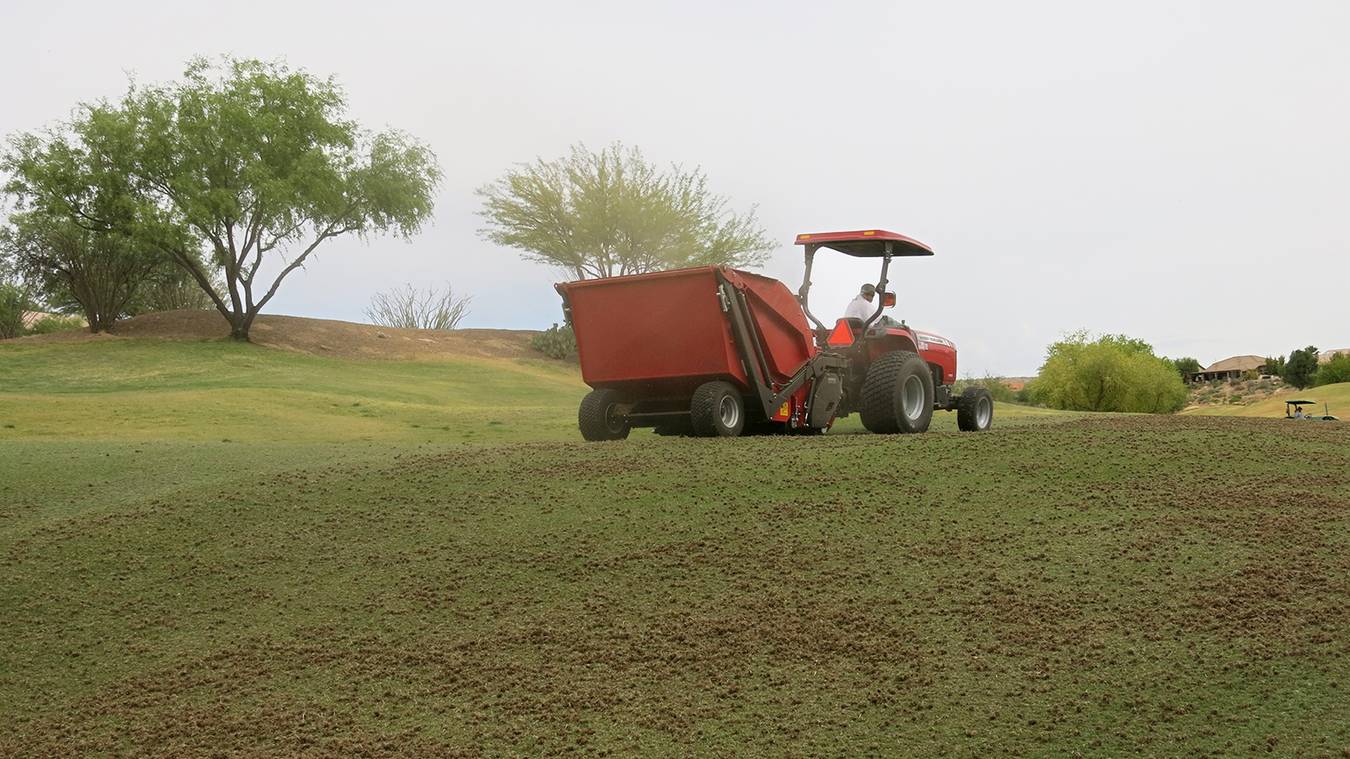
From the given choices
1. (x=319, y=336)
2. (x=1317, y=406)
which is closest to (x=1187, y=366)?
(x=1317, y=406)

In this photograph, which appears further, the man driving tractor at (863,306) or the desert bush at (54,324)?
the desert bush at (54,324)

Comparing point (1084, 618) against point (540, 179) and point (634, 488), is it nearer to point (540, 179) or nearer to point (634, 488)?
point (634, 488)

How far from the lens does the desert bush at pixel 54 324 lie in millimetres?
54281

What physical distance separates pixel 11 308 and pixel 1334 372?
67210mm

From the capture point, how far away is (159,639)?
6848 mm

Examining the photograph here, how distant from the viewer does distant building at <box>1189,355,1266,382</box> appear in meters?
79.9

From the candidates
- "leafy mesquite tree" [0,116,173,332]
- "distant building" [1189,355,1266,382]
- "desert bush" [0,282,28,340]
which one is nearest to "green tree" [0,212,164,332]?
"leafy mesquite tree" [0,116,173,332]

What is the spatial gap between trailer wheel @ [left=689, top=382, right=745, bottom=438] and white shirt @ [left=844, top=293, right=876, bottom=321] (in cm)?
200

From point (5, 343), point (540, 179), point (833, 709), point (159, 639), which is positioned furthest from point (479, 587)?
point (540, 179)

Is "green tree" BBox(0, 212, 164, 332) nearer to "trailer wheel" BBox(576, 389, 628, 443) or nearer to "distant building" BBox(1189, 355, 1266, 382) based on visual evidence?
"trailer wheel" BBox(576, 389, 628, 443)

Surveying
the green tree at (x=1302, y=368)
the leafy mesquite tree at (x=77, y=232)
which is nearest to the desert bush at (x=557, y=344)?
the leafy mesquite tree at (x=77, y=232)

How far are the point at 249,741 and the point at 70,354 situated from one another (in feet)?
106

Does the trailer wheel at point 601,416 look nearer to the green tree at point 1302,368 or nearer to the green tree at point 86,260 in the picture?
the green tree at point 86,260

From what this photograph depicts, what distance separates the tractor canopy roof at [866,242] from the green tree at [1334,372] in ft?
178
